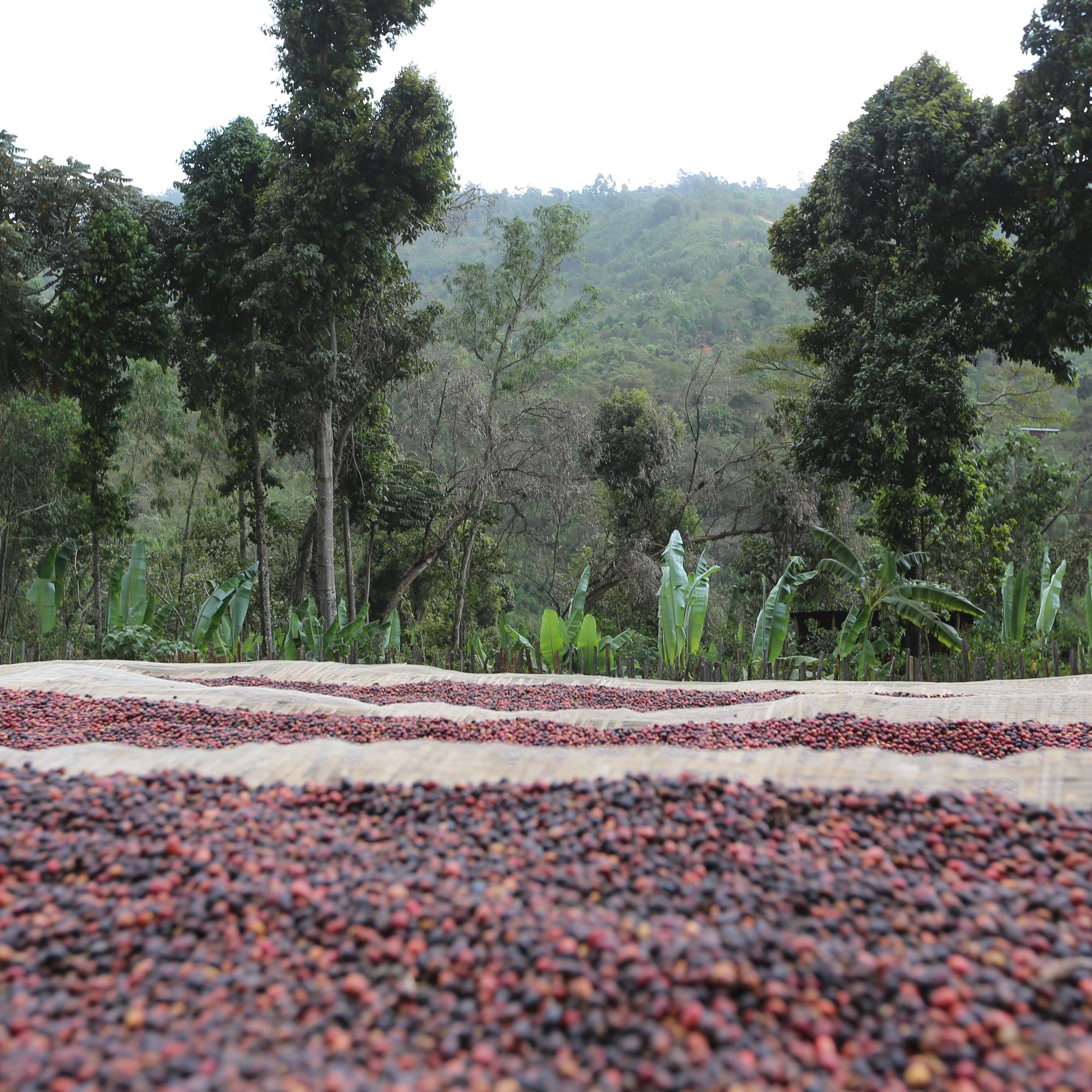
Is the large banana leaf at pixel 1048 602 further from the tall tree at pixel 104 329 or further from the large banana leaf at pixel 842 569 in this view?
the tall tree at pixel 104 329

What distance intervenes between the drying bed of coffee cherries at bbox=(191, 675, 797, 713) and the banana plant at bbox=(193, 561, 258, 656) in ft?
5.45

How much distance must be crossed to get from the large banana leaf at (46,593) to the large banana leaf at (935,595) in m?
6.89

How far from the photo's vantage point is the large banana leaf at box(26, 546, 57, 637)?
699cm

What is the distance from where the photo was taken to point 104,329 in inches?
311

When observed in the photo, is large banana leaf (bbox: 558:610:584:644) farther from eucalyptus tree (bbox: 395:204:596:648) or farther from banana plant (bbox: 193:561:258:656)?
eucalyptus tree (bbox: 395:204:596:648)

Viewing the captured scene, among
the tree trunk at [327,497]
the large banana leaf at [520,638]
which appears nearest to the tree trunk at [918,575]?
the large banana leaf at [520,638]

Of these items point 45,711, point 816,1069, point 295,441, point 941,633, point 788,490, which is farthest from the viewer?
point 788,490

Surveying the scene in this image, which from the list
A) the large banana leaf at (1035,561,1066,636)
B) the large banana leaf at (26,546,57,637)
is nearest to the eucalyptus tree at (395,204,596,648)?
the large banana leaf at (26,546,57,637)

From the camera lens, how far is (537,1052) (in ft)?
3.26

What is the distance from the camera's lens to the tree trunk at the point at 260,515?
27.4 ft

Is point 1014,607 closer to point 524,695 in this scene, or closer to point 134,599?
point 524,695

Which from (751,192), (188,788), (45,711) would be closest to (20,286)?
(45,711)

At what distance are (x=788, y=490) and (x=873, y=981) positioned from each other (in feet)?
34.9

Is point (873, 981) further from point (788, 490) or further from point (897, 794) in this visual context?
point (788, 490)
